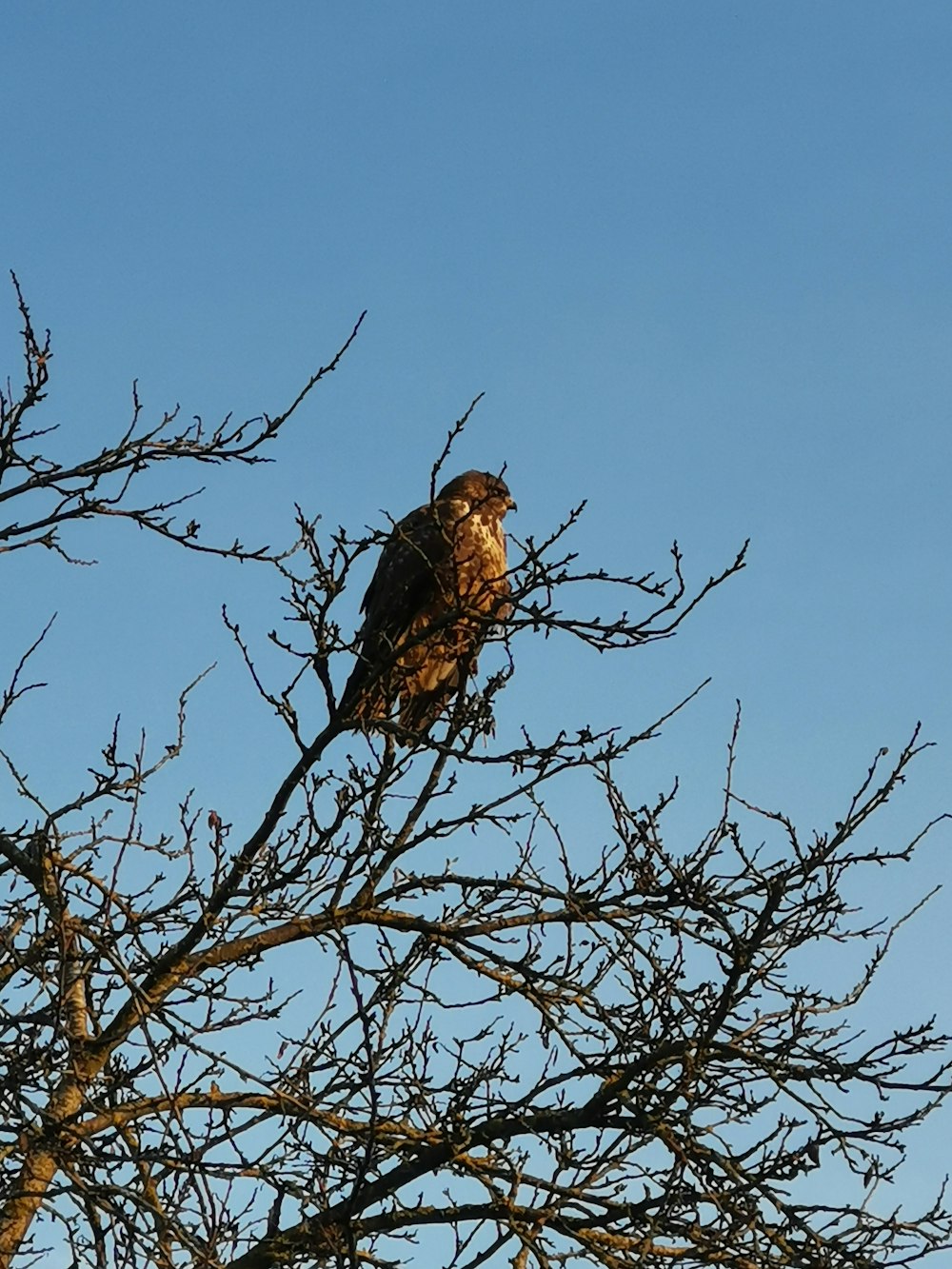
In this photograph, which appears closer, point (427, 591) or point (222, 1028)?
point (222, 1028)

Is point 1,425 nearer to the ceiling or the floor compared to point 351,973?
nearer to the ceiling

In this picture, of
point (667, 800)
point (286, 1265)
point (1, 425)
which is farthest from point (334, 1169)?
point (1, 425)

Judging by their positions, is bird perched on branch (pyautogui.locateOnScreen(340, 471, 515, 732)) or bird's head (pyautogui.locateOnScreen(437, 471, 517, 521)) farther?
bird's head (pyautogui.locateOnScreen(437, 471, 517, 521))

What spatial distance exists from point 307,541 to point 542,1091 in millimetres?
1843

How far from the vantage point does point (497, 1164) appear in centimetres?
526

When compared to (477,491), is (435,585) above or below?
below

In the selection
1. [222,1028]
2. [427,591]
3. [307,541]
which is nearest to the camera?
[307,541]

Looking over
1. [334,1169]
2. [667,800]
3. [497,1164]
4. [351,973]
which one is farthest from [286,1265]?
[667,800]

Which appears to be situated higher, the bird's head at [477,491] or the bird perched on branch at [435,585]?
the bird's head at [477,491]

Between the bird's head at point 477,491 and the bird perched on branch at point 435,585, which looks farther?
the bird's head at point 477,491

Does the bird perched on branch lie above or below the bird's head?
below

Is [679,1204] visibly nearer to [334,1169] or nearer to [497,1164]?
[497,1164]

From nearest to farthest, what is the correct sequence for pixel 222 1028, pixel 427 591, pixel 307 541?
pixel 307 541 < pixel 222 1028 < pixel 427 591

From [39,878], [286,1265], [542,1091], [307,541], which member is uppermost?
[307,541]
